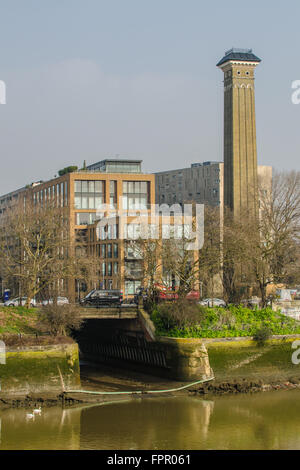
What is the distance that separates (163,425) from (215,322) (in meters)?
13.8

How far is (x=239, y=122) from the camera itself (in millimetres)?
117500

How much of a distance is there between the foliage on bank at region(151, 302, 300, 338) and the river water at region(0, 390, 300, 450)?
20.0 feet

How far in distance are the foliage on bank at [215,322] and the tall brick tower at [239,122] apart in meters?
63.9

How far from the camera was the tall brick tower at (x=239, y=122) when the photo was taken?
117125 mm

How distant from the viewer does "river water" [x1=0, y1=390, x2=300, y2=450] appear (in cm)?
3394

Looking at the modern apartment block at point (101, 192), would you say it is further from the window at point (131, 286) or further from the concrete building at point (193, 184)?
the concrete building at point (193, 184)

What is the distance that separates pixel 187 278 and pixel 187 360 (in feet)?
41.8

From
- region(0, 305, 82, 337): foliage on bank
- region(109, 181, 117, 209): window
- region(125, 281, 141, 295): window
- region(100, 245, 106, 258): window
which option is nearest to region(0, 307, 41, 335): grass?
region(0, 305, 82, 337): foliage on bank

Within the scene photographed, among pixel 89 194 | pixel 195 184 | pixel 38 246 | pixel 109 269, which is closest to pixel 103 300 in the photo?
pixel 38 246

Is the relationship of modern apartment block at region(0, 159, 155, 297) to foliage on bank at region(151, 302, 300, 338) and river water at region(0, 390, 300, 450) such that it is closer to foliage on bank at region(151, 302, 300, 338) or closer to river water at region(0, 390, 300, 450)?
foliage on bank at region(151, 302, 300, 338)

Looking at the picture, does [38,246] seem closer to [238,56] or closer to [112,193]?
[112,193]

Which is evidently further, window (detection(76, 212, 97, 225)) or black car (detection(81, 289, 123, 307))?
window (detection(76, 212, 97, 225))

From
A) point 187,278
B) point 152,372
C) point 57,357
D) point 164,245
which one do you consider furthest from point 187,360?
point 164,245
